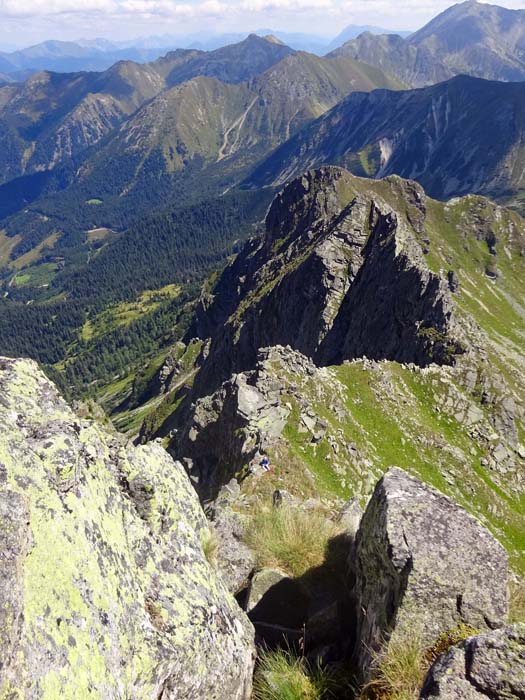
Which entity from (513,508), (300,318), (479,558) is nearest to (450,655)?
(479,558)

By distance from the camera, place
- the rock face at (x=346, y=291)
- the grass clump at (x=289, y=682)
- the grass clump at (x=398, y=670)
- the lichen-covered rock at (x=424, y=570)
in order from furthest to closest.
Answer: the rock face at (x=346, y=291), the lichen-covered rock at (x=424, y=570), the grass clump at (x=289, y=682), the grass clump at (x=398, y=670)

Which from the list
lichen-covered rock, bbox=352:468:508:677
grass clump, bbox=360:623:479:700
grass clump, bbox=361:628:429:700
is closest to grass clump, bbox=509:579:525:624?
lichen-covered rock, bbox=352:468:508:677

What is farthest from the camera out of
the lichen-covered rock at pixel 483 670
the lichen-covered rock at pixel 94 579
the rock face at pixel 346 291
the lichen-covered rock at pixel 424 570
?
the rock face at pixel 346 291

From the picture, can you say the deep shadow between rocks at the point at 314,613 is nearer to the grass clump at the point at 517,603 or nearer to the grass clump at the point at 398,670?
the grass clump at the point at 398,670

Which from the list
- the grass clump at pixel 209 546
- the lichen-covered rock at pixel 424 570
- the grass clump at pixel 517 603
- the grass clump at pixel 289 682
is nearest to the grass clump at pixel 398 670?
the lichen-covered rock at pixel 424 570

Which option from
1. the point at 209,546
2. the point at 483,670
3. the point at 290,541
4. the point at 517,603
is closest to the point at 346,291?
the point at 290,541

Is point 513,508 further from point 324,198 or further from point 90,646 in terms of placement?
point 324,198

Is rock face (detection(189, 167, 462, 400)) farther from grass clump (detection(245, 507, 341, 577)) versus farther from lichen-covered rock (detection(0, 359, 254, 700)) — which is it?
lichen-covered rock (detection(0, 359, 254, 700))
